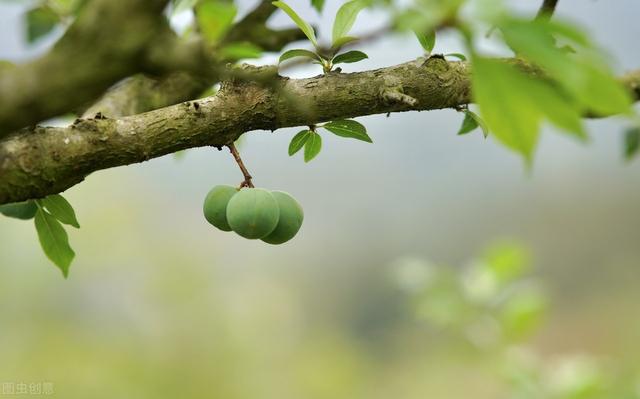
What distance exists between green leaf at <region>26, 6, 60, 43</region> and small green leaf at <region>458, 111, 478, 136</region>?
59cm

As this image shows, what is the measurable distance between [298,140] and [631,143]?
1.53 ft

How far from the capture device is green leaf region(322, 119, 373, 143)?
656 mm

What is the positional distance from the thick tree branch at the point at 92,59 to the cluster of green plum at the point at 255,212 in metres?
0.32

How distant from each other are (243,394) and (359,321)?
7.48 m

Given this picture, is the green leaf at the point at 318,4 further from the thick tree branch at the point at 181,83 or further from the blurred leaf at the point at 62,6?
the blurred leaf at the point at 62,6

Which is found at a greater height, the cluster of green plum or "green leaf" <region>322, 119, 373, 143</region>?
"green leaf" <region>322, 119, 373, 143</region>

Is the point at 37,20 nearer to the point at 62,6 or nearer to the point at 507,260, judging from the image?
the point at 62,6

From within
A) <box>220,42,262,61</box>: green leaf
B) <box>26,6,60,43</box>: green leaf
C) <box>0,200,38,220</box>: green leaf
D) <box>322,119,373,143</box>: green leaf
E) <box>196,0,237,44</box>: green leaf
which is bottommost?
<box>196,0,237,44</box>: green leaf

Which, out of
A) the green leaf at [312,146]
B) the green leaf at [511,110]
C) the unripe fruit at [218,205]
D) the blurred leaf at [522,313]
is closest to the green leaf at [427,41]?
the green leaf at [312,146]

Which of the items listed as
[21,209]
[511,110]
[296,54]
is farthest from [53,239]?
[511,110]

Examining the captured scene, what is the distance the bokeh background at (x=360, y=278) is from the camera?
161cm

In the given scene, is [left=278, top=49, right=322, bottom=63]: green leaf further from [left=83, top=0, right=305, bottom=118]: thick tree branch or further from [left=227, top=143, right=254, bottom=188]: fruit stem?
[left=83, top=0, right=305, bottom=118]: thick tree branch

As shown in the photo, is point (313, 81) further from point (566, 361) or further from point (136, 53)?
point (566, 361)

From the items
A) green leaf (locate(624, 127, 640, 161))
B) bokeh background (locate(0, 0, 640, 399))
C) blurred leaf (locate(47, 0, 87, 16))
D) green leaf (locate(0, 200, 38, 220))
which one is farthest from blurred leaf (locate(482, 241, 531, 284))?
green leaf (locate(0, 200, 38, 220))
